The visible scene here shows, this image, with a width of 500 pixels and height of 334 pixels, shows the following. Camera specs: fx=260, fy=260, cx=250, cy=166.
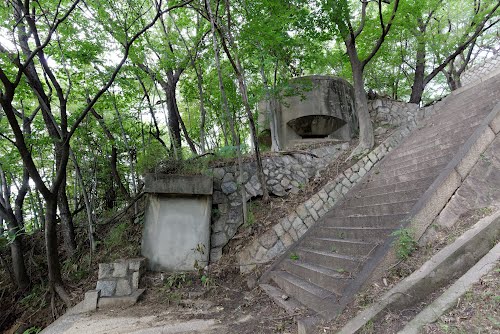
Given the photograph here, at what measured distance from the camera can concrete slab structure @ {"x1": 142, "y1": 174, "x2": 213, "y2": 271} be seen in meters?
4.80

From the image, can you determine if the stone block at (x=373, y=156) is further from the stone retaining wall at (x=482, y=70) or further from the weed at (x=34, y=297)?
the weed at (x=34, y=297)

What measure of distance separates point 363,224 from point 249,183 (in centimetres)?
256

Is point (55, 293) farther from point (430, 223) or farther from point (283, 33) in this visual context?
point (283, 33)

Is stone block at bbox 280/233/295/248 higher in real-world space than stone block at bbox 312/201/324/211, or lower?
lower

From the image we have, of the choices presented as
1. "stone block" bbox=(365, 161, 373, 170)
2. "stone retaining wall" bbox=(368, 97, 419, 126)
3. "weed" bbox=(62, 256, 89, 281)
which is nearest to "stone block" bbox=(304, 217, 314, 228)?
"stone block" bbox=(365, 161, 373, 170)

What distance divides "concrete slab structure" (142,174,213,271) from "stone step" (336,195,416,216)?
8.37 ft

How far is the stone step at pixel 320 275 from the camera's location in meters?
2.86

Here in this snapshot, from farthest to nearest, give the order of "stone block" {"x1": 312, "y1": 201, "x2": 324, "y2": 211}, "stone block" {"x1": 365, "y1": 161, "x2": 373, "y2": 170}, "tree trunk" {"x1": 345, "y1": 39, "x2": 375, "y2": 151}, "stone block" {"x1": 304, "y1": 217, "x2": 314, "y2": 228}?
1. "tree trunk" {"x1": 345, "y1": 39, "x2": 375, "y2": 151}
2. "stone block" {"x1": 365, "y1": 161, "x2": 373, "y2": 170}
3. "stone block" {"x1": 312, "y1": 201, "x2": 324, "y2": 211}
4. "stone block" {"x1": 304, "y1": 217, "x2": 314, "y2": 228}

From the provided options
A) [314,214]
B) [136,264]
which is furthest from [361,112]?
[136,264]

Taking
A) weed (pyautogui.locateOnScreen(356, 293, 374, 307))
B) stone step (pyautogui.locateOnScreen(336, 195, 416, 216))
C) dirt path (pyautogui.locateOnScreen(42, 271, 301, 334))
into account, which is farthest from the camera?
stone step (pyautogui.locateOnScreen(336, 195, 416, 216))

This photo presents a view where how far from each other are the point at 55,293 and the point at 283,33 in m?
6.97

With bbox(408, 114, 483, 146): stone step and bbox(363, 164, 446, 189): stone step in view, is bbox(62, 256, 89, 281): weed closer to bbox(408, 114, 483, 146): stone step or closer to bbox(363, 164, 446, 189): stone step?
bbox(363, 164, 446, 189): stone step

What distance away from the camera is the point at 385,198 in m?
4.21

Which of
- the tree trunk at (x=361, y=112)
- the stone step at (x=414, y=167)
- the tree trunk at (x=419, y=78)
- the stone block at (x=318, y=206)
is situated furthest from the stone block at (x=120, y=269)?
the tree trunk at (x=419, y=78)
